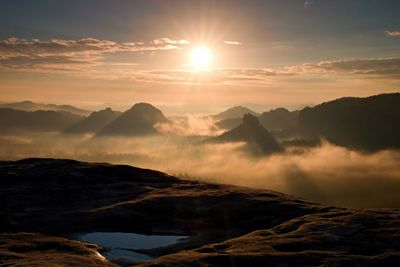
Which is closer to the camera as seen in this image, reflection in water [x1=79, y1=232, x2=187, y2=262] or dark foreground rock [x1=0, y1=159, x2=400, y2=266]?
dark foreground rock [x1=0, y1=159, x2=400, y2=266]

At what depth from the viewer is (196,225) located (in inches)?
5167

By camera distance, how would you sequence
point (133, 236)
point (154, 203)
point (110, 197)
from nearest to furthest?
point (133, 236), point (154, 203), point (110, 197)

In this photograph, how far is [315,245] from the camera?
91062 mm

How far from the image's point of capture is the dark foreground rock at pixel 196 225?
82.7 m

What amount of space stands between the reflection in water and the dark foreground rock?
4043mm

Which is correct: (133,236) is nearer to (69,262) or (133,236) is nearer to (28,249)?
(28,249)

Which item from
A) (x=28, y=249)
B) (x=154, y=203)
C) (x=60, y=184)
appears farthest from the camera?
(x=60, y=184)

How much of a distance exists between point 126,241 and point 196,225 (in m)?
24.8

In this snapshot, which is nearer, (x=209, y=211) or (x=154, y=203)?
(x=209, y=211)

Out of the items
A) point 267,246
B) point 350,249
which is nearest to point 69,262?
point 267,246

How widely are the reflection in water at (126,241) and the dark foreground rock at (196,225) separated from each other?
4043 mm

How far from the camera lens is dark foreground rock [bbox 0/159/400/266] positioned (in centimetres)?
8269

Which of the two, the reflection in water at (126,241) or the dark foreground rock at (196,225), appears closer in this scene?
the dark foreground rock at (196,225)

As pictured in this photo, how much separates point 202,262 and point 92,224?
63172mm
